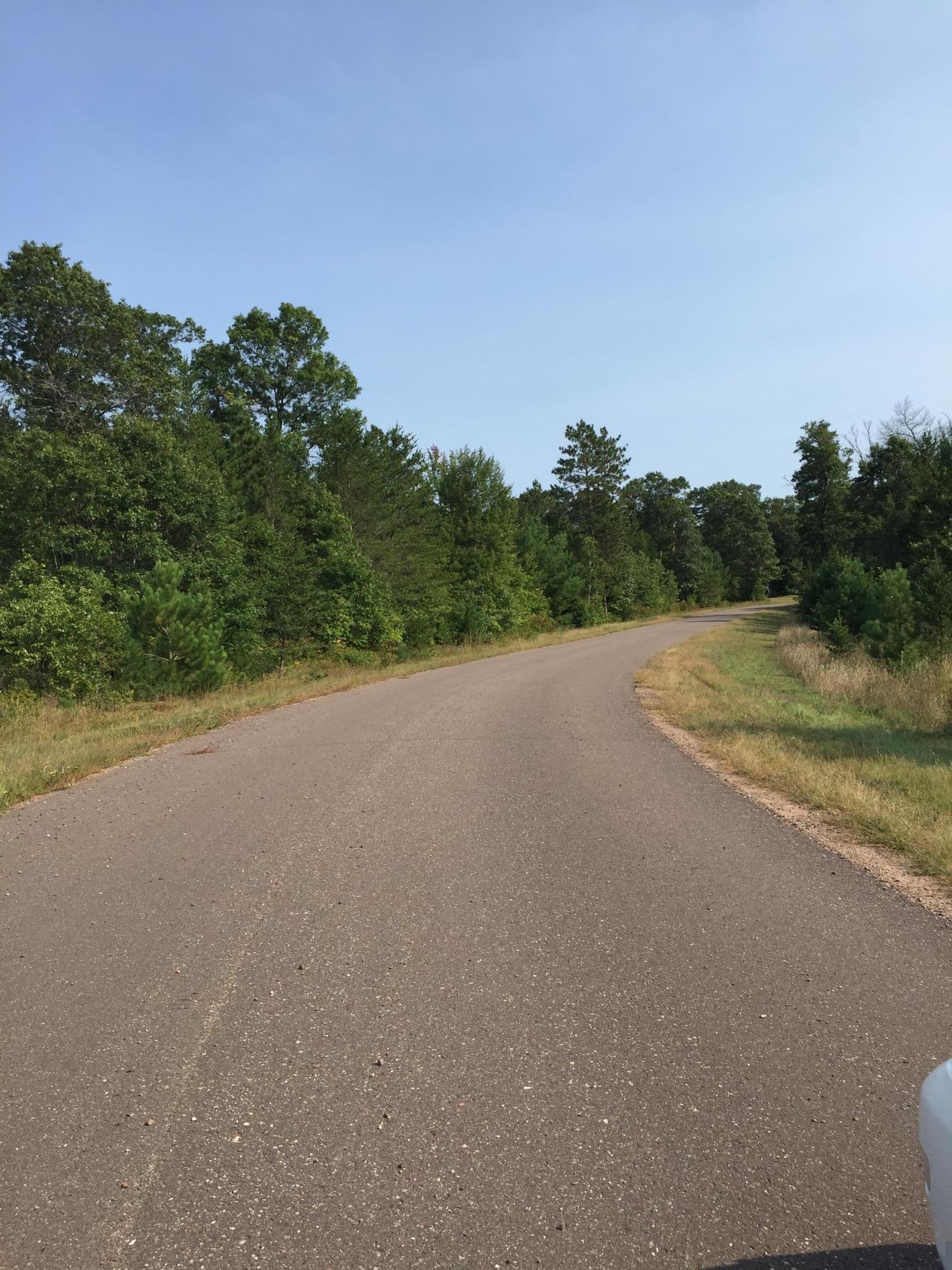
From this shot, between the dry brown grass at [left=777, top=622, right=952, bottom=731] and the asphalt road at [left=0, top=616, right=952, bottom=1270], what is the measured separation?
33.1ft

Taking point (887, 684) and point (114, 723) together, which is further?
point (887, 684)

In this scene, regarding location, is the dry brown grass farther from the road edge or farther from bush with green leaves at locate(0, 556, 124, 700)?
bush with green leaves at locate(0, 556, 124, 700)

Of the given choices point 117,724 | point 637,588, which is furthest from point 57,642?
point 637,588

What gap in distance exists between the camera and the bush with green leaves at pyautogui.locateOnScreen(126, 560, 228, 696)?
1750 cm

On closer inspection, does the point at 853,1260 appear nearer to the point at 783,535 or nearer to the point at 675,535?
the point at 675,535

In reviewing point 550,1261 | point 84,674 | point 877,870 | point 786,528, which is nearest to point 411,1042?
point 550,1261

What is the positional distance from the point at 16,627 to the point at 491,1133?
16213mm

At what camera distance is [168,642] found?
59.3ft

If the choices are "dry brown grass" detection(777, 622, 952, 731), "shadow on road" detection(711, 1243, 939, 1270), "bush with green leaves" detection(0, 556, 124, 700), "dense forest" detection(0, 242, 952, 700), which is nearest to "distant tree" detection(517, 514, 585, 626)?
"dense forest" detection(0, 242, 952, 700)

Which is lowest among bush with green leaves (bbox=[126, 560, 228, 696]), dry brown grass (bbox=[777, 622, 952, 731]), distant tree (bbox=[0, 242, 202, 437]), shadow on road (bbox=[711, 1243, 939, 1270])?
dry brown grass (bbox=[777, 622, 952, 731])

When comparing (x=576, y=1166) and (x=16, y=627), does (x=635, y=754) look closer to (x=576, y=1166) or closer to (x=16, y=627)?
(x=576, y=1166)

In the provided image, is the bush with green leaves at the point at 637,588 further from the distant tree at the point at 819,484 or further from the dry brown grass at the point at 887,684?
the dry brown grass at the point at 887,684

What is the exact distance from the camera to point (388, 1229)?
2.29 meters

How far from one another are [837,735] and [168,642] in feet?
48.0
